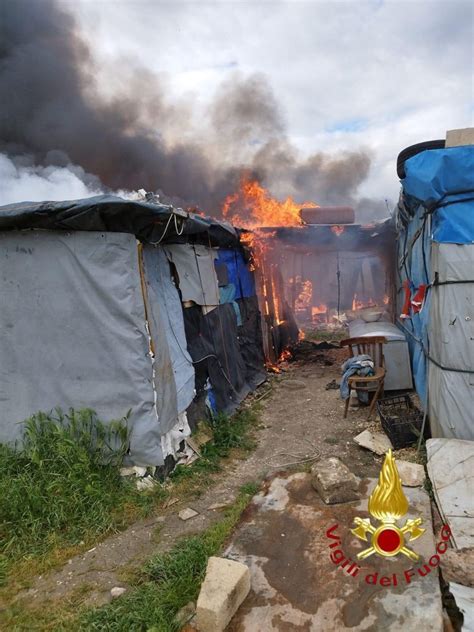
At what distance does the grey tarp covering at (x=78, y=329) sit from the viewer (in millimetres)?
5133

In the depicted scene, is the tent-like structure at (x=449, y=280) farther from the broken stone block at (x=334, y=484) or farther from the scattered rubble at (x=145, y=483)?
the scattered rubble at (x=145, y=483)

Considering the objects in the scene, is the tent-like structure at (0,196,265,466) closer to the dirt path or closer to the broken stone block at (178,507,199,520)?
the broken stone block at (178,507,199,520)

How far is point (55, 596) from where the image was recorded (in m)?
3.63

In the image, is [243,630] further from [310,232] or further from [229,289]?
[310,232]

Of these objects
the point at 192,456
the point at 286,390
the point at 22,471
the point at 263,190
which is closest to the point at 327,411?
the point at 286,390

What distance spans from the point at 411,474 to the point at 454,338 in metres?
1.80

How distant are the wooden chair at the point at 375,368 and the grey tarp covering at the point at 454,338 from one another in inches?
73.6

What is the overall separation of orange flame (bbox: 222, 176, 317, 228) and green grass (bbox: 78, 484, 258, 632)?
912cm

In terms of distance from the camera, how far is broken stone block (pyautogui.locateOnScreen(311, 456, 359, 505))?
4.19 m

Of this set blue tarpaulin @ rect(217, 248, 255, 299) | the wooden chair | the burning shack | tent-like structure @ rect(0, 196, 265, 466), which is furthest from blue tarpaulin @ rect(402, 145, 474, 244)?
the burning shack

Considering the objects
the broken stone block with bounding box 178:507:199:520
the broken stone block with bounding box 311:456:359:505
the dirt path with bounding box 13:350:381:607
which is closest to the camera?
the dirt path with bounding box 13:350:381:607

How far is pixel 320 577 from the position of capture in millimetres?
3227

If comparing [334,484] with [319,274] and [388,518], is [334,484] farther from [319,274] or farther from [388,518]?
[319,274]

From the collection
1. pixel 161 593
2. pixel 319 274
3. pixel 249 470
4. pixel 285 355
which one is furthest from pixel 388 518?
pixel 319 274
